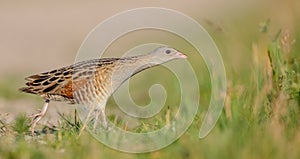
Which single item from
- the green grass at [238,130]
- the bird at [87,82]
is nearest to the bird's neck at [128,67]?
the bird at [87,82]

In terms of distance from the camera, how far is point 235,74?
7.19 m

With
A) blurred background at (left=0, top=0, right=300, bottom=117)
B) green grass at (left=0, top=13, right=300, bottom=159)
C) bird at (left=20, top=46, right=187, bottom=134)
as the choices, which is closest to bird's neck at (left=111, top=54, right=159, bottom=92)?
bird at (left=20, top=46, right=187, bottom=134)

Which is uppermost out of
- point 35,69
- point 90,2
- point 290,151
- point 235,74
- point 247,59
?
point 90,2

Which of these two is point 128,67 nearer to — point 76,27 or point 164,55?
point 164,55

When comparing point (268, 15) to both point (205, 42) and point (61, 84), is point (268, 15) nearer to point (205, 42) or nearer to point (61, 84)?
point (205, 42)

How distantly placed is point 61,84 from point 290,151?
1832mm

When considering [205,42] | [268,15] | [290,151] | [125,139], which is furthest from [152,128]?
[268,15]

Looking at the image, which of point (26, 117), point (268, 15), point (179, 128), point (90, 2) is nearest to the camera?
point (179, 128)

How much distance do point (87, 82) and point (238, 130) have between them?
1.29 m

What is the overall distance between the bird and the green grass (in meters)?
0.19

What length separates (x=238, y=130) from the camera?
495 centimetres

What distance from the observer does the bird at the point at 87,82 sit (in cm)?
580

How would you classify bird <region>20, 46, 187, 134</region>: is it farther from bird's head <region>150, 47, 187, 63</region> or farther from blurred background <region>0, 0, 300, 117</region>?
blurred background <region>0, 0, 300, 117</region>

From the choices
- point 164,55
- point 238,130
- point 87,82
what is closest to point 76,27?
point 164,55
